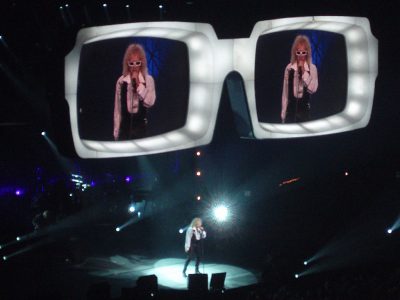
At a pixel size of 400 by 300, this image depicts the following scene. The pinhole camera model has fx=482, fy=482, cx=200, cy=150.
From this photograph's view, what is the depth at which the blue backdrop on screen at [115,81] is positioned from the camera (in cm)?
253

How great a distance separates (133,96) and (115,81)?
0.13 m

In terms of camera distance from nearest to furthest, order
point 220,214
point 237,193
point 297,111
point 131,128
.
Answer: point 131,128, point 297,111, point 220,214, point 237,193

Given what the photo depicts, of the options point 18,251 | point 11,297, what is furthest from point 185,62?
point 18,251

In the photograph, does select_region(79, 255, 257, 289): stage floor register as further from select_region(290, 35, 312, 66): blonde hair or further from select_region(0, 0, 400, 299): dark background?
select_region(290, 35, 312, 66): blonde hair

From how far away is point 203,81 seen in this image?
282 centimetres

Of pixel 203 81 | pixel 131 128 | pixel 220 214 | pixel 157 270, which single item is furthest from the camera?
pixel 220 214

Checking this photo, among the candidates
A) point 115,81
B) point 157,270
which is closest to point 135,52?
point 115,81

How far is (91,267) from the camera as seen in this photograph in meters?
9.55

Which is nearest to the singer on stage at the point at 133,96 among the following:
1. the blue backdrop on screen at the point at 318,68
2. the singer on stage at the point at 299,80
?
the blue backdrop on screen at the point at 318,68

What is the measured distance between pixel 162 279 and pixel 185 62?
6.50m

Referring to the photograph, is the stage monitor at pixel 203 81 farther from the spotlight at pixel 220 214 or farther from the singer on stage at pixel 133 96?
the spotlight at pixel 220 214

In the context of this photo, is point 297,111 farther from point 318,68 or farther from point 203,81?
point 203,81

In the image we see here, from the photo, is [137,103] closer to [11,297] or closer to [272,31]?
[272,31]

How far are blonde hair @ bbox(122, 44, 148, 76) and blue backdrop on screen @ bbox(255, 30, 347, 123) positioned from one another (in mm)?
699
